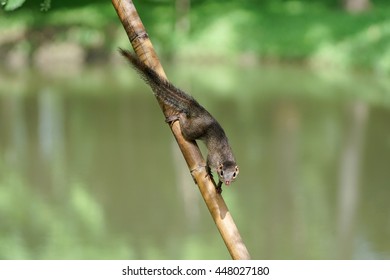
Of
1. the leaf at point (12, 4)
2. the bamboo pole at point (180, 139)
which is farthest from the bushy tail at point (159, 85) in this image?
the leaf at point (12, 4)

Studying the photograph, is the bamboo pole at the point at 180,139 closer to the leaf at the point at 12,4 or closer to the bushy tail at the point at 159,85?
the bushy tail at the point at 159,85

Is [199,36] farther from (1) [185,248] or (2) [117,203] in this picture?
(1) [185,248]

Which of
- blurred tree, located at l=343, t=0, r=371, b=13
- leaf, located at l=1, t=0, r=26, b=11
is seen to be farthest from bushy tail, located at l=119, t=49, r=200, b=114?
blurred tree, located at l=343, t=0, r=371, b=13

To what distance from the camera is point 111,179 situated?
24.7ft

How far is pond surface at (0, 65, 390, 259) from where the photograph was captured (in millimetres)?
6000

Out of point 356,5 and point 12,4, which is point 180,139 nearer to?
point 12,4

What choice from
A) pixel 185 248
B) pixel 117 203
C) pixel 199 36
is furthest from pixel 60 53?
pixel 185 248

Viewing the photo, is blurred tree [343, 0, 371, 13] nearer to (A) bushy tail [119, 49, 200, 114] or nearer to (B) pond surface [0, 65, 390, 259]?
(B) pond surface [0, 65, 390, 259]

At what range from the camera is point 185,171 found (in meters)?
8.06

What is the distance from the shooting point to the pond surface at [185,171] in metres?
6.00

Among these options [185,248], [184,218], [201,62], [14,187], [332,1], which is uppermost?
[332,1]

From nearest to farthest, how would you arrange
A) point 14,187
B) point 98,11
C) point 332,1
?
point 14,187, point 98,11, point 332,1

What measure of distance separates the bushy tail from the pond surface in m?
3.51

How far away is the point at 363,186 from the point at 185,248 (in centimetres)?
228
